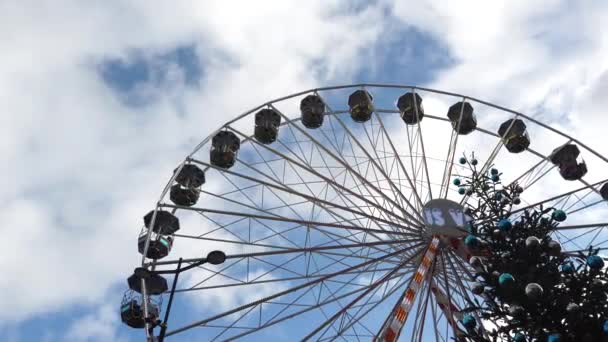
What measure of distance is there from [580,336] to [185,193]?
11.6 meters

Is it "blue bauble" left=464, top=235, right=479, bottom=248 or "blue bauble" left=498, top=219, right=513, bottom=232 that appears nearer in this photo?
"blue bauble" left=498, top=219, right=513, bottom=232

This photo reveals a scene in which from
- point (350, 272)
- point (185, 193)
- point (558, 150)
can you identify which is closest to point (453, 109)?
point (558, 150)

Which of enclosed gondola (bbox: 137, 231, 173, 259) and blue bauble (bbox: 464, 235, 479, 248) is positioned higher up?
enclosed gondola (bbox: 137, 231, 173, 259)

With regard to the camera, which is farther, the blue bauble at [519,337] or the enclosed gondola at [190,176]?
the enclosed gondola at [190,176]

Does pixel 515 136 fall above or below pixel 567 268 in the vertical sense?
above

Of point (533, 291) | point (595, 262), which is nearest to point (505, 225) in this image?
point (595, 262)

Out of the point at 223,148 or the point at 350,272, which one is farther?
the point at 223,148

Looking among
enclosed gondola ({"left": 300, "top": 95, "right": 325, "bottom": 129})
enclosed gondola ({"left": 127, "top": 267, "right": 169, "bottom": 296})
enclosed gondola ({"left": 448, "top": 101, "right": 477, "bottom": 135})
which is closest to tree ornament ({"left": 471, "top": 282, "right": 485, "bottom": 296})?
enclosed gondola ({"left": 127, "top": 267, "right": 169, "bottom": 296})

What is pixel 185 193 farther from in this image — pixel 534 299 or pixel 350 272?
pixel 534 299

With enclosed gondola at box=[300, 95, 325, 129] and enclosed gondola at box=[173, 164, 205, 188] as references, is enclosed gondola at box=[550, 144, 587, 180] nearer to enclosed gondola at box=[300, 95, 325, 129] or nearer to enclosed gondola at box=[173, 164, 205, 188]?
enclosed gondola at box=[300, 95, 325, 129]

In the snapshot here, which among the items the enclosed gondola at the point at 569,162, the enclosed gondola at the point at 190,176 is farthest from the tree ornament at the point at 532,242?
the enclosed gondola at the point at 190,176

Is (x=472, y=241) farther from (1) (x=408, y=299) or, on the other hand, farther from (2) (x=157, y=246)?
(2) (x=157, y=246)

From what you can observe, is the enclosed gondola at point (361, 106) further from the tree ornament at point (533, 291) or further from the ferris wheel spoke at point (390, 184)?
the tree ornament at point (533, 291)

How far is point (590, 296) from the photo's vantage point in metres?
10.7
